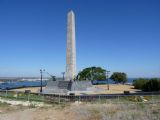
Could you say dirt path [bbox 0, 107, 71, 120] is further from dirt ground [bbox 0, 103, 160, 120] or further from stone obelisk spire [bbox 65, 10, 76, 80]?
stone obelisk spire [bbox 65, 10, 76, 80]

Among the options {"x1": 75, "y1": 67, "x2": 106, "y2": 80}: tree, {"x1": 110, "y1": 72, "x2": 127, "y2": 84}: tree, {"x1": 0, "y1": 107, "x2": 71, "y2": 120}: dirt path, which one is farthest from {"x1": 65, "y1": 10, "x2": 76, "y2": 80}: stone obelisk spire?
{"x1": 110, "y1": 72, "x2": 127, "y2": 84}: tree

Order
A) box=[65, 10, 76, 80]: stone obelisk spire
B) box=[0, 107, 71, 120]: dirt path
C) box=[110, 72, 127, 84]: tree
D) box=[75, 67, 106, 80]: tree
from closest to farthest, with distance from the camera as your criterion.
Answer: box=[0, 107, 71, 120]: dirt path < box=[65, 10, 76, 80]: stone obelisk spire < box=[75, 67, 106, 80]: tree < box=[110, 72, 127, 84]: tree

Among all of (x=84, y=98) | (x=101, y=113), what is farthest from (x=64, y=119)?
(x=84, y=98)

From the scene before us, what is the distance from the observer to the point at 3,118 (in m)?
19.2

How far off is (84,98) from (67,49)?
2433 centimetres

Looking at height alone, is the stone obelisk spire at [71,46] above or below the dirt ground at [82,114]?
above

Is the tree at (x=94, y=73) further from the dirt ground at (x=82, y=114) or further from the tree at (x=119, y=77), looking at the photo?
the dirt ground at (x=82, y=114)

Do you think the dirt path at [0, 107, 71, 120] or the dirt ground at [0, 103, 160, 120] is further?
the dirt path at [0, 107, 71, 120]

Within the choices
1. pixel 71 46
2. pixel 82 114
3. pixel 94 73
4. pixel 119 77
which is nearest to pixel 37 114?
pixel 82 114

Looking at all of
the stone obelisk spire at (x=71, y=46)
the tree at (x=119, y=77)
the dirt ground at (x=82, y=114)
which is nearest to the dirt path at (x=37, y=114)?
the dirt ground at (x=82, y=114)

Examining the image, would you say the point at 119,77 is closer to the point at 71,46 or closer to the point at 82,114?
the point at 71,46

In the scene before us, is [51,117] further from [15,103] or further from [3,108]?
[15,103]

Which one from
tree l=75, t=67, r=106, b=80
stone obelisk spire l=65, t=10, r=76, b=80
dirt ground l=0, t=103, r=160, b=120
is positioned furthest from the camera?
tree l=75, t=67, r=106, b=80

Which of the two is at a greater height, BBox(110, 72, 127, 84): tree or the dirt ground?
BBox(110, 72, 127, 84): tree
